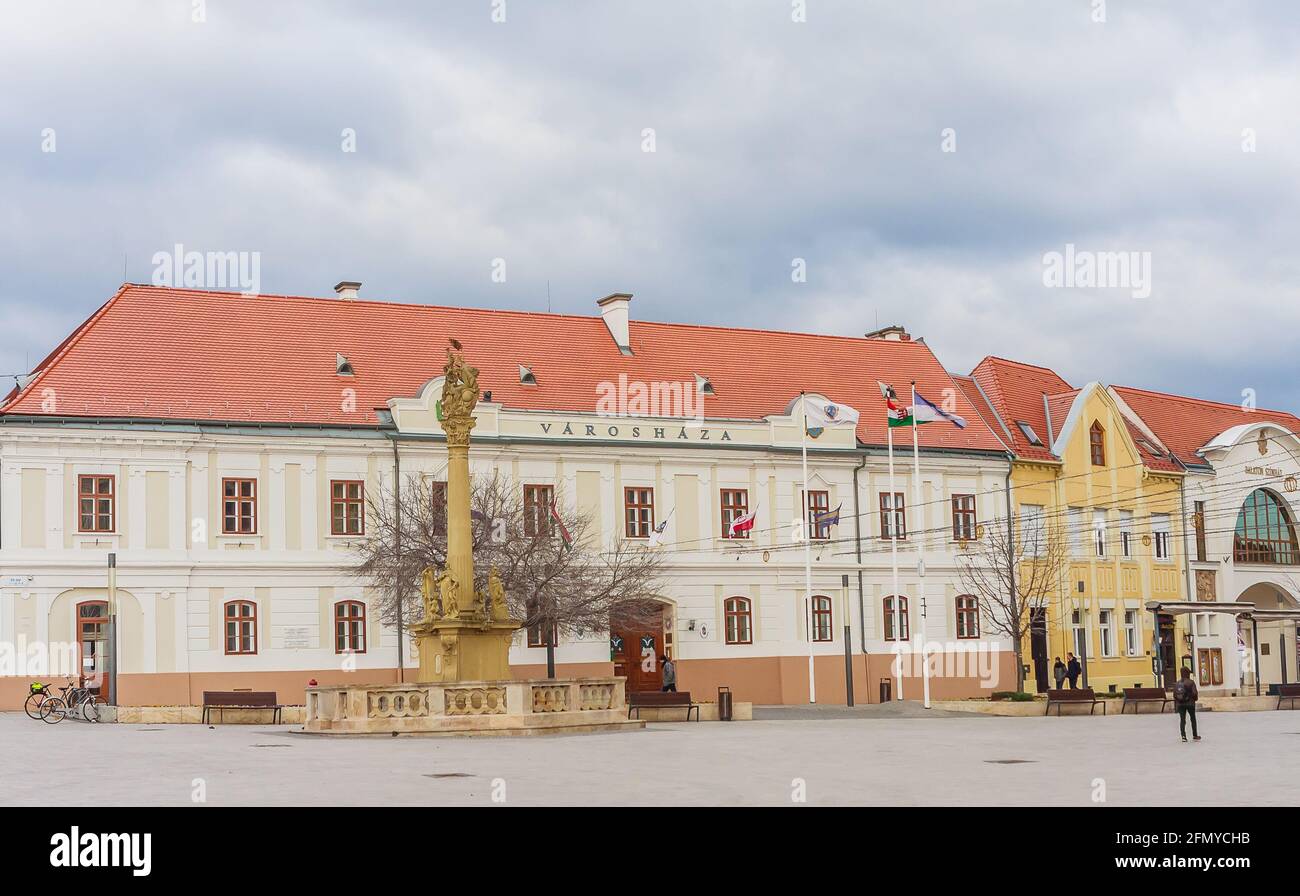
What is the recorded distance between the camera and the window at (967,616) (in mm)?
53250

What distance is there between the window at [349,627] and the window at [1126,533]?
2758 centimetres

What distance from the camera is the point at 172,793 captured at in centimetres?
1702

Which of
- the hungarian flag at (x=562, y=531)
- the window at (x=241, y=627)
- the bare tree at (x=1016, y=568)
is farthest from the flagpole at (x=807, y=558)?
the window at (x=241, y=627)

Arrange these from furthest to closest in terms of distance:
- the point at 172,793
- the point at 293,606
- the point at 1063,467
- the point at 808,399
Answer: the point at 1063,467, the point at 808,399, the point at 293,606, the point at 172,793

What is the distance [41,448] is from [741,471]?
67.4ft

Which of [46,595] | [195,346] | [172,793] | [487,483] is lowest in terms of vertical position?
[172,793]

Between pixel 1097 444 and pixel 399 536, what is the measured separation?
2678 cm

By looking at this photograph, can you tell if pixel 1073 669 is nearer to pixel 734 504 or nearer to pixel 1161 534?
pixel 1161 534

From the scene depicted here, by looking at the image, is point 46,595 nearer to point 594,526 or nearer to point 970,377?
point 594,526

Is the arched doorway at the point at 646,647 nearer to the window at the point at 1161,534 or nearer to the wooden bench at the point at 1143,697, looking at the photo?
the wooden bench at the point at 1143,697

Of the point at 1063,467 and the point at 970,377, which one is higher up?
the point at 970,377

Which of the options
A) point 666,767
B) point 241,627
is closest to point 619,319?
point 241,627

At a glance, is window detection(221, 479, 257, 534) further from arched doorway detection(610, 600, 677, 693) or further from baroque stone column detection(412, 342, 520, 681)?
baroque stone column detection(412, 342, 520, 681)

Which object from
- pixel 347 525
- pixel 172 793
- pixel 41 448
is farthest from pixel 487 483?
pixel 172 793
